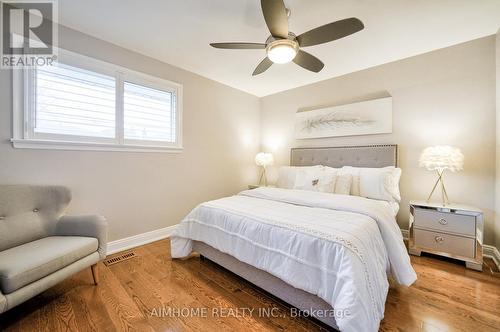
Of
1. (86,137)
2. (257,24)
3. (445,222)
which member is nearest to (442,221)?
(445,222)

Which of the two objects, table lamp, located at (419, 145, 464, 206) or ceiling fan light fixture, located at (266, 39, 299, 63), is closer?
ceiling fan light fixture, located at (266, 39, 299, 63)

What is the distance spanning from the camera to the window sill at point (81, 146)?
1.90m

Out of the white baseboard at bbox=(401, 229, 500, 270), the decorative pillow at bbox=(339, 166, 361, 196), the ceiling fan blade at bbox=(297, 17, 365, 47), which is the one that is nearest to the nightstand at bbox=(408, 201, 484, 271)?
the white baseboard at bbox=(401, 229, 500, 270)

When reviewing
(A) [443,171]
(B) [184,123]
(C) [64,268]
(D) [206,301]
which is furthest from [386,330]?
(B) [184,123]

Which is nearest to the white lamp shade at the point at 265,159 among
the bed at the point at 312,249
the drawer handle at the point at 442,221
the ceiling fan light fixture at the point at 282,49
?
the bed at the point at 312,249

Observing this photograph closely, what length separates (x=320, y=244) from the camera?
1.31 meters

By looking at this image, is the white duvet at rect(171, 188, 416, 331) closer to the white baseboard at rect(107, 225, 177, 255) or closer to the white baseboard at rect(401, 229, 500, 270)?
the white baseboard at rect(107, 225, 177, 255)

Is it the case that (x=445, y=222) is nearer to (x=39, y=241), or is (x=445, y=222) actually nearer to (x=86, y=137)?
(x=39, y=241)

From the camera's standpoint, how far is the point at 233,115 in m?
3.87

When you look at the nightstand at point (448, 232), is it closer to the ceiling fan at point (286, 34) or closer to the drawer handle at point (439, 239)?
the drawer handle at point (439, 239)

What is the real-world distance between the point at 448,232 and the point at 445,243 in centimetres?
13

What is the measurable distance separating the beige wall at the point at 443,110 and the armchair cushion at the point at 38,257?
3484 millimetres

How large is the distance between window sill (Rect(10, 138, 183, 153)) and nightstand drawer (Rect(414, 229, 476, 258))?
132 inches

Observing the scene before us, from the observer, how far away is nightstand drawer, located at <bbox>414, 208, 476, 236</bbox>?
2.06m
